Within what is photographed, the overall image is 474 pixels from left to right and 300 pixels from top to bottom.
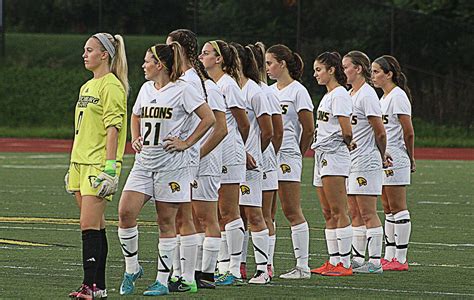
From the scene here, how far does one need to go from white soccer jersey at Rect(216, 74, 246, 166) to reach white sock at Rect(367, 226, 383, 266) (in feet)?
5.88

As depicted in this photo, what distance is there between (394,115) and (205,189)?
2.83 m

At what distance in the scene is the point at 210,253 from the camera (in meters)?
9.94

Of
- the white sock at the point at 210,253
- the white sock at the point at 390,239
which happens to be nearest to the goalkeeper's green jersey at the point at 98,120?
the white sock at the point at 210,253

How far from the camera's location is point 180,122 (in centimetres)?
947

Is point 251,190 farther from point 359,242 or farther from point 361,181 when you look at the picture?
point 359,242

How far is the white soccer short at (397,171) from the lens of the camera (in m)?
12.0

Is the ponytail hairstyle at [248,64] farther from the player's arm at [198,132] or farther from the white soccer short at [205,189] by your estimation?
the player's arm at [198,132]

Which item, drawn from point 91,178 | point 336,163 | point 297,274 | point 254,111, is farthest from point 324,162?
point 91,178

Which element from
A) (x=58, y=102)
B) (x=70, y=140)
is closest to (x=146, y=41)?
(x=58, y=102)

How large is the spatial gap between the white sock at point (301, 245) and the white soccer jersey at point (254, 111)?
0.72 meters

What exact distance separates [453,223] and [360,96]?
467 centimetres

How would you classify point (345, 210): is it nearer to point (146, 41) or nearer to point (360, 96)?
point (360, 96)

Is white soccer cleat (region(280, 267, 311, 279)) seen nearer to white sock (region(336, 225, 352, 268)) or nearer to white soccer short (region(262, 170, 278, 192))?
white sock (region(336, 225, 352, 268))

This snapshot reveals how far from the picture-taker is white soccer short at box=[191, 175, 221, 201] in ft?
32.4
